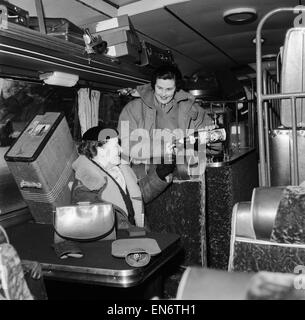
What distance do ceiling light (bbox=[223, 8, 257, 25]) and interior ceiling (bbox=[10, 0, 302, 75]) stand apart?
6cm

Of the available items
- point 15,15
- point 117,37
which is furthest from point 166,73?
point 15,15

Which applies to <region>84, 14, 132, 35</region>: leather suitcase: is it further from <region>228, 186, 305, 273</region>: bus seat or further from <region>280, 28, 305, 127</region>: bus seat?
<region>228, 186, 305, 273</region>: bus seat

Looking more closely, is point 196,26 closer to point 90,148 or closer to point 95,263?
point 90,148

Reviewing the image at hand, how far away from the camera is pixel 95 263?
5.90 ft

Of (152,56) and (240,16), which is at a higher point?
(240,16)

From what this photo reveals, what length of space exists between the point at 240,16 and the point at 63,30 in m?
2.23

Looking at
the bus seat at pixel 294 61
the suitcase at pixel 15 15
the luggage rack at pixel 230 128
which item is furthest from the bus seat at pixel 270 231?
the suitcase at pixel 15 15

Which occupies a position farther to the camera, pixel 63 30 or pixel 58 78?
pixel 58 78

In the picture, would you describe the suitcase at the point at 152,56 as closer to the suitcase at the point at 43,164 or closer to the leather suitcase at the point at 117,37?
the leather suitcase at the point at 117,37

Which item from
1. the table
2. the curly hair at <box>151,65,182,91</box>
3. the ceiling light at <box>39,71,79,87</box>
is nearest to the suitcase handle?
the table

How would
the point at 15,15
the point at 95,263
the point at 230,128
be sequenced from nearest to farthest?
1. the point at 95,263
2. the point at 15,15
3. the point at 230,128

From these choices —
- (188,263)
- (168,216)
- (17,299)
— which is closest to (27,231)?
(168,216)

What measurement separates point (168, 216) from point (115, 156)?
0.65m
